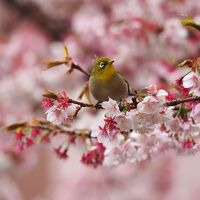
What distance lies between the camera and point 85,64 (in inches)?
113

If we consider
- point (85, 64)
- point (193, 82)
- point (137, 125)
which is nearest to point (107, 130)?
point (137, 125)

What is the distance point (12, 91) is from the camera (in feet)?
9.87

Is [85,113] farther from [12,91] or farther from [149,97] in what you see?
[149,97]

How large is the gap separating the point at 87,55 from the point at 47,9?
0.72 meters

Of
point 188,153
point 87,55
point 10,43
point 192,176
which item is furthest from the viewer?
point 192,176

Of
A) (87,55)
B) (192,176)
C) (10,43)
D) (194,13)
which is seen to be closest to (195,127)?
(194,13)

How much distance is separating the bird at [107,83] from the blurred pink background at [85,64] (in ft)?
0.94

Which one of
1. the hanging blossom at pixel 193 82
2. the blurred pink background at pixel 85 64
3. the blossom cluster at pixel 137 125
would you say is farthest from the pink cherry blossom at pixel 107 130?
the blurred pink background at pixel 85 64

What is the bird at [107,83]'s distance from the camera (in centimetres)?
93

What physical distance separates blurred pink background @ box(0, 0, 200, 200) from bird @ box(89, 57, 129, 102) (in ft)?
0.94

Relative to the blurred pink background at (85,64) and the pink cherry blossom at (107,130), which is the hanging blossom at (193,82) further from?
the blurred pink background at (85,64)

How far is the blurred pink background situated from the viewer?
7.13 ft

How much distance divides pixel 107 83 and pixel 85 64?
1.95 meters

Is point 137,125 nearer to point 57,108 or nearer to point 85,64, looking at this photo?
point 57,108
